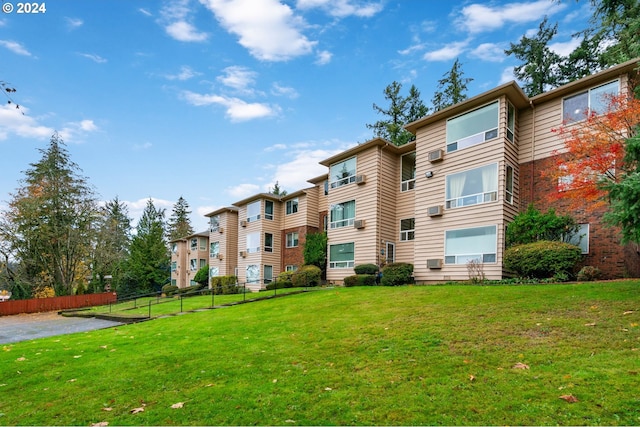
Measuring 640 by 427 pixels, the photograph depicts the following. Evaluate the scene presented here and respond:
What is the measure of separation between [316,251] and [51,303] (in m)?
20.8

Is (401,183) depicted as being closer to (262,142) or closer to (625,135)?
(262,142)

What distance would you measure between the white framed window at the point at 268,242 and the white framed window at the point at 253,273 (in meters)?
1.62

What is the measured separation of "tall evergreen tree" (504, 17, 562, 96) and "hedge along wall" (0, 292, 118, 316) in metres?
39.8

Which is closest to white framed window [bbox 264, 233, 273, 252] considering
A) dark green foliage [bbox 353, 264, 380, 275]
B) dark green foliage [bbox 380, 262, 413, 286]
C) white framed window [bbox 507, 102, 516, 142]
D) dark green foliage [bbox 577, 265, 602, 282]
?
dark green foliage [bbox 353, 264, 380, 275]

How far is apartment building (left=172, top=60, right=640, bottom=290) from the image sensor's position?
12948 millimetres

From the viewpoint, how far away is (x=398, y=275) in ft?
53.3

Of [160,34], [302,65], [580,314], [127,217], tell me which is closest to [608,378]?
[580,314]

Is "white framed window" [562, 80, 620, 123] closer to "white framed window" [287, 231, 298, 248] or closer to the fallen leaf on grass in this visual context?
the fallen leaf on grass

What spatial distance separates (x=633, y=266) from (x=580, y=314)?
23.8 ft

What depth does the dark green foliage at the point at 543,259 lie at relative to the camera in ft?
38.8

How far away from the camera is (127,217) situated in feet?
198

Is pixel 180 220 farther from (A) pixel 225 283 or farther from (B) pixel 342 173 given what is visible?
(B) pixel 342 173

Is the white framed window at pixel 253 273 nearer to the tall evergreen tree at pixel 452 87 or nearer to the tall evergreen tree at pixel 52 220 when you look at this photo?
the tall evergreen tree at pixel 52 220

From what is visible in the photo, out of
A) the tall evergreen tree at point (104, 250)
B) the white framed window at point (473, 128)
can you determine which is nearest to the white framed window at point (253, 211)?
the tall evergreen tree at point (104, 250)
